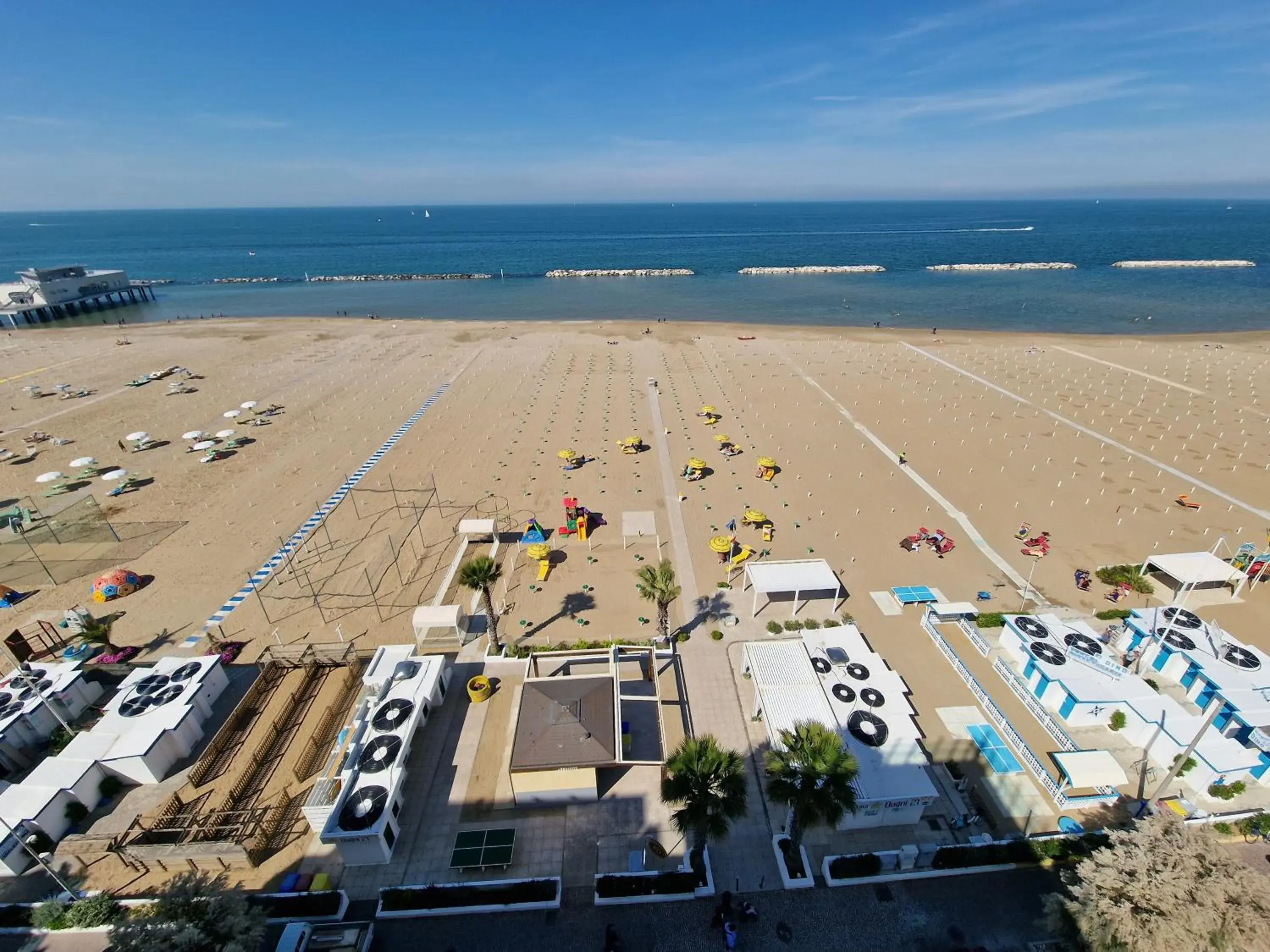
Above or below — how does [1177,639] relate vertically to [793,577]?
above

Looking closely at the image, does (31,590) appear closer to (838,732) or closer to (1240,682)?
(838,732)

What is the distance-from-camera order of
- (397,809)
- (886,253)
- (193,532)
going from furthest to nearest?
(886,253), (193,532), (397,809)

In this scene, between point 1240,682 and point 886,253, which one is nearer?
point 1240,682

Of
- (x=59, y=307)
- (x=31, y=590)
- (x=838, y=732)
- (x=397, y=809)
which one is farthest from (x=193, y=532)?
(x=59, y=307)

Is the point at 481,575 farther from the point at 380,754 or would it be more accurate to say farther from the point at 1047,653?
the point at 1047,653

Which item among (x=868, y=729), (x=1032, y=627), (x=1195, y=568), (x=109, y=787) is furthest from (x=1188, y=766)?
(x=109, y=787)

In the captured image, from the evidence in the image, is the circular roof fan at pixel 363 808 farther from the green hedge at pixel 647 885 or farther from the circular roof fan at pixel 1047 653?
the circular roof fan at pixel 1047 653

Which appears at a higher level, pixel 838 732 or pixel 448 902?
pixel 838 732
